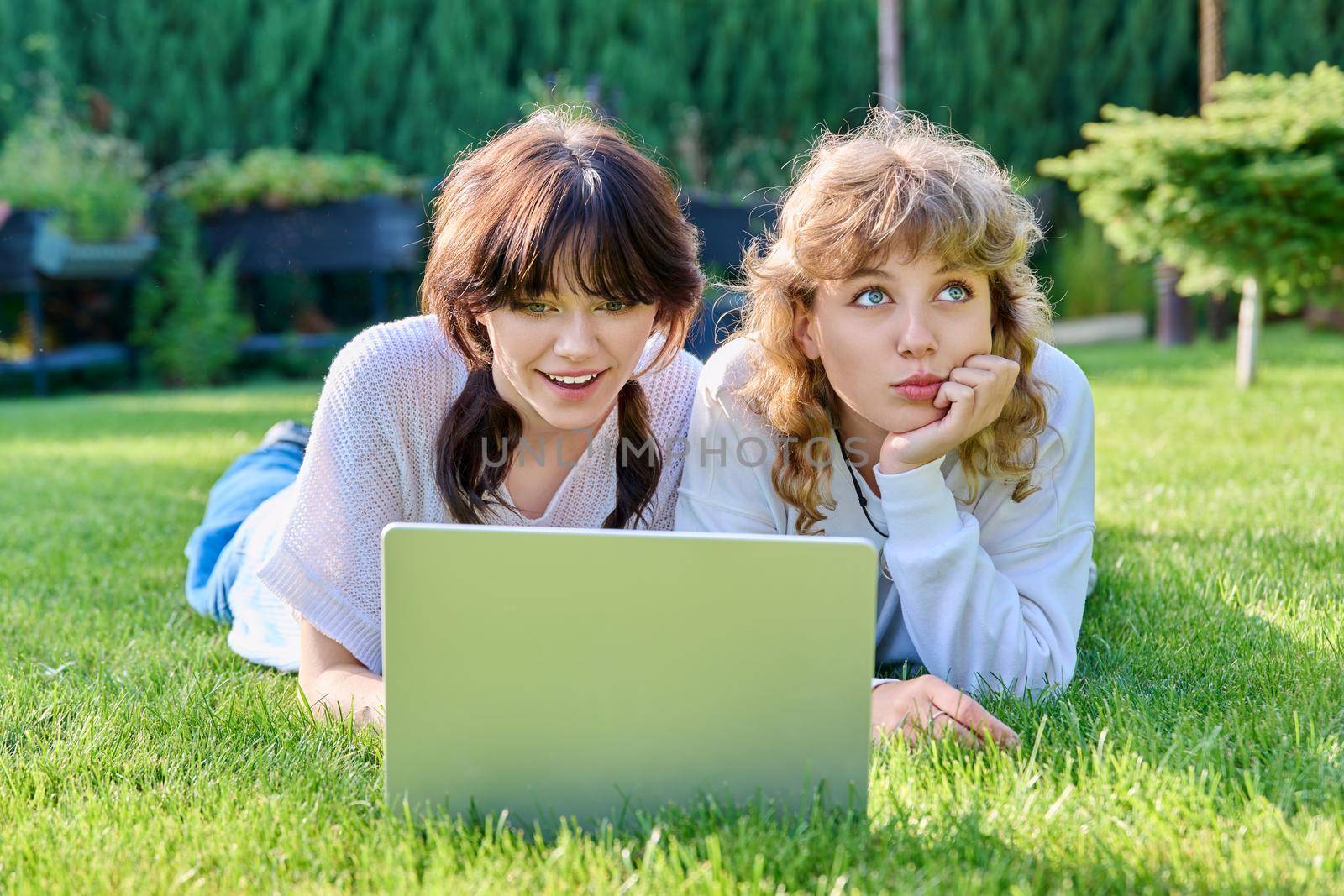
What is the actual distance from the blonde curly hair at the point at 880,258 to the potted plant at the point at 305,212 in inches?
246

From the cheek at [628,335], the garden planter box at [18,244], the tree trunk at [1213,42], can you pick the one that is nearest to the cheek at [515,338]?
the cheek at [628,335]

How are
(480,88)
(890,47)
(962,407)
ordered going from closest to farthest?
(962,407), (890,47), (480,88)

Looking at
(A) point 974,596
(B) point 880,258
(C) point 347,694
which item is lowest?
(C) point 347,694

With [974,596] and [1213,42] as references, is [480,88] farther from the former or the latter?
[974,596]

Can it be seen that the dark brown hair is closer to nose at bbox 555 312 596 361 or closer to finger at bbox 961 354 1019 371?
nose at bbox 555 312 596 361

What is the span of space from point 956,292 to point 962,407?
18 centimetres

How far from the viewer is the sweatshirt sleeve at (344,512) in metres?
2.09

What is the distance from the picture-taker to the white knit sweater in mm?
2094

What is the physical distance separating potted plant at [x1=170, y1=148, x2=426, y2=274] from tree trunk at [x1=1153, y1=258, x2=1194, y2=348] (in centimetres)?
471

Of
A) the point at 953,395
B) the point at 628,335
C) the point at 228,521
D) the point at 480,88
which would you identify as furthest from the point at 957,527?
the point at 480,88

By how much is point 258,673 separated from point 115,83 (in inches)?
A: 310

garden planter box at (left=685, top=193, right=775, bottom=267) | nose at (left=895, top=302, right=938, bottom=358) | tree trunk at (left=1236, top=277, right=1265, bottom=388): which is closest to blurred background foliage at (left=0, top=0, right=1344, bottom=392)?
garden planter box at (left=685, top=193, right=775, bottom=267)

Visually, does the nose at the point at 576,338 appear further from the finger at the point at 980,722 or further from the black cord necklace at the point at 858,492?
the finger at the point at 980,722

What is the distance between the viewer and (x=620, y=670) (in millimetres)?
1416
